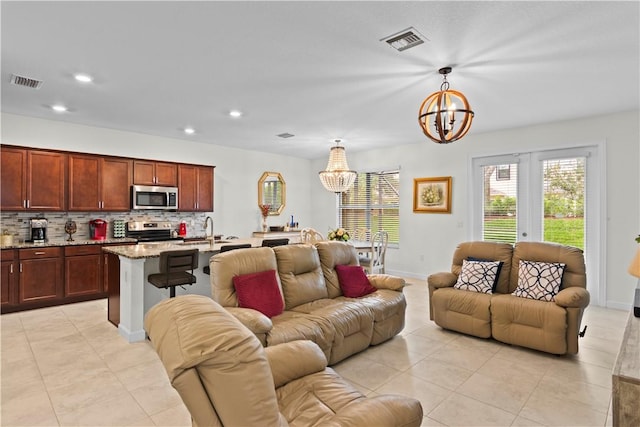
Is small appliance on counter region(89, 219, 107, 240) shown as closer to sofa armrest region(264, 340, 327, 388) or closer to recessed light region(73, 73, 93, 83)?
recessed light region(73, 73, 93, 83)

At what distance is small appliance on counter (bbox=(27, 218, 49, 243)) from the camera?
16.0 ft

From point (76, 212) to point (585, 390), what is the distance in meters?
6.34

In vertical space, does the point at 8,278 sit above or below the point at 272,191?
below

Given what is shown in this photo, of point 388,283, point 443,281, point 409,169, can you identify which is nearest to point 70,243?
point 388,283

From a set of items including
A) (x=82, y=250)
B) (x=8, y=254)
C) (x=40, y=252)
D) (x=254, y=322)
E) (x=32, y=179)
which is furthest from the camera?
(x=82, y=250)

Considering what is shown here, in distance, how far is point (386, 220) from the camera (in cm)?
740

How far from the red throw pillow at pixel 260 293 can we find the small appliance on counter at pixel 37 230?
3696 millimetres

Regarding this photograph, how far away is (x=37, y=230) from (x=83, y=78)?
102 inches

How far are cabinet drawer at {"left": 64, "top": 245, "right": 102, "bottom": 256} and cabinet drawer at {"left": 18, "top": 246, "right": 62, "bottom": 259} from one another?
0.09m

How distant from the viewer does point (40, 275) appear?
4.69 meters

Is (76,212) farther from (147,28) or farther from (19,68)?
(147,28)

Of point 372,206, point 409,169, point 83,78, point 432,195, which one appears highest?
point 83,78

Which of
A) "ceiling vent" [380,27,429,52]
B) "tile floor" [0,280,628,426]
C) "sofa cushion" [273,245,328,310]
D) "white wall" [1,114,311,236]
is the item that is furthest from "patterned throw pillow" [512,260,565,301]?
"white wall" [1,114,311,236]

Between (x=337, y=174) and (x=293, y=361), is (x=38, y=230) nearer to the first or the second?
(x=337, y=174)
